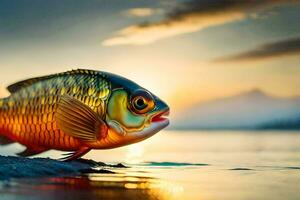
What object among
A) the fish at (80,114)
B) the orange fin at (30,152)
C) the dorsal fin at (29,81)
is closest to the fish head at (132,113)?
the fish at (80,114)

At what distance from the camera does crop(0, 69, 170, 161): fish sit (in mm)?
5785

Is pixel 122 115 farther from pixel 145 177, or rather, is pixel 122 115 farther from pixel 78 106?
pixel 145 177

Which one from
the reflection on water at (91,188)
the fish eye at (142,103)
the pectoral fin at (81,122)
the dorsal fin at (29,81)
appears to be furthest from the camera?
the dorsal fin at (29,81)

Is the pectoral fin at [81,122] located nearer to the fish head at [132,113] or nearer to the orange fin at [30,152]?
the fish head at [132,113]

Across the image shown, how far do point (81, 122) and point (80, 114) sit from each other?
0.06 m

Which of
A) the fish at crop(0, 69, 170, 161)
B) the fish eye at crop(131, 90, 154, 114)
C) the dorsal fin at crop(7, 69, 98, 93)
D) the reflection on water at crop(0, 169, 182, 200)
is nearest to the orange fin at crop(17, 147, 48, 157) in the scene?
the fish at crop(0, 69, 170, 161)

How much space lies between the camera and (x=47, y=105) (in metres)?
5.95

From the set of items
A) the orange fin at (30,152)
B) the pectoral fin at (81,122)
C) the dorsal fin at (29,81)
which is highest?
the dorsal fin at (29,81)

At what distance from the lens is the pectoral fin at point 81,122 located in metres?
5.75

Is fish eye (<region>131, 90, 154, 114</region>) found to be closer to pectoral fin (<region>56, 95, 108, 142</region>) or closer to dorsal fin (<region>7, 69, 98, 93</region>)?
pectoral fin (<region>56, 95, 108, 142</region>)

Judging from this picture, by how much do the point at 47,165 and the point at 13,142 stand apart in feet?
1.80

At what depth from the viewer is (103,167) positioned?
7098 mm

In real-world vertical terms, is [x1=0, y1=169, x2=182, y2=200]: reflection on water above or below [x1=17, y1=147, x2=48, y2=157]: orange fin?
below

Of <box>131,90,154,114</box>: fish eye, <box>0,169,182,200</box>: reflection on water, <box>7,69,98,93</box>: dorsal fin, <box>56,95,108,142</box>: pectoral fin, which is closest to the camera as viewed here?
<box>0,169,182,200</box>: reflection on water
